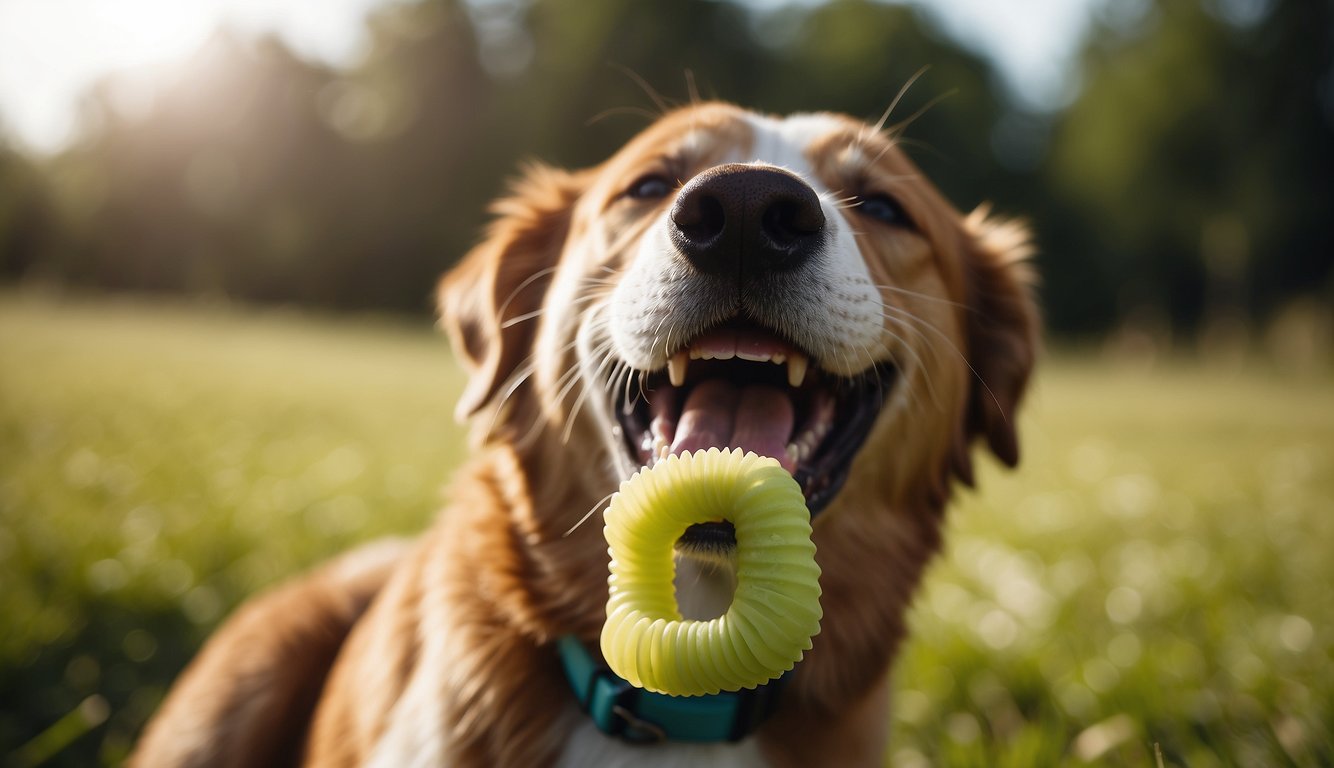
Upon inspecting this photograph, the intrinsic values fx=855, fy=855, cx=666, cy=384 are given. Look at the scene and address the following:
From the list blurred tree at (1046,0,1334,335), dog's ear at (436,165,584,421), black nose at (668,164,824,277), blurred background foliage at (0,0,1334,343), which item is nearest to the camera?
black nose at (668,164,824,277)

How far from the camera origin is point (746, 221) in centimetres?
188

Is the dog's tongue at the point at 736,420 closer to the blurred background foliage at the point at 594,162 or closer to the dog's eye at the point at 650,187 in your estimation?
the dog's eye at the point at 650,187

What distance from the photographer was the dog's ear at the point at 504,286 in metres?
2.71

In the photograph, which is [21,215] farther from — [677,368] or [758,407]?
[758,407]

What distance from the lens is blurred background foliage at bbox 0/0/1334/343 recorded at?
28.6m

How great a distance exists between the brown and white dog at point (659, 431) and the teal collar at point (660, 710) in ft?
0.22

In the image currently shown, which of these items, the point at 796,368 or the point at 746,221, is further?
the point at 796,368

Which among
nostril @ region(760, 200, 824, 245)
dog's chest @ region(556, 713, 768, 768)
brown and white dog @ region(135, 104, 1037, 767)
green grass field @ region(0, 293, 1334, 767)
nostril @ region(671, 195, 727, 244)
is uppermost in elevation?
nostril @ region(671, 195, 727, 244)

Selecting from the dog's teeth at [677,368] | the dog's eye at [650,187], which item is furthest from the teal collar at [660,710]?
the dog's eye at [650,187]

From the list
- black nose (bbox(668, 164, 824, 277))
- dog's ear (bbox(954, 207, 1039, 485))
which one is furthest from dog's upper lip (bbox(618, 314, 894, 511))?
dog's ear (bbox(954, 207, 1039, 485))

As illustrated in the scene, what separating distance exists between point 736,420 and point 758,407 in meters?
0.08

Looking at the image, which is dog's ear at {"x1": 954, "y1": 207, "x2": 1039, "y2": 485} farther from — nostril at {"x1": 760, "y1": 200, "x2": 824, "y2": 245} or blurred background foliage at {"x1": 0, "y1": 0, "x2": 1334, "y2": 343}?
blurred background foliage at {"x1": 0, "y1": 0, "x2": 1334, "y2": 343}

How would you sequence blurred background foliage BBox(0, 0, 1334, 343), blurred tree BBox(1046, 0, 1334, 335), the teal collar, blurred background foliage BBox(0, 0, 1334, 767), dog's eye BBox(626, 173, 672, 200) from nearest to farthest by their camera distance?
the teal collar
dog's eye BBox(626, 173, 672, 200)
blurred background foliage BBox(0, 0, 1334, 767)
blurred tree BBox(1046, 0, 1334, 335)
blurred background foliage BBox(0, 0, 1334, 343)

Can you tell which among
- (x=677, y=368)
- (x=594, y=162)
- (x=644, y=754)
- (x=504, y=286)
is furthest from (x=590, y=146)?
(x=644, y=754)
